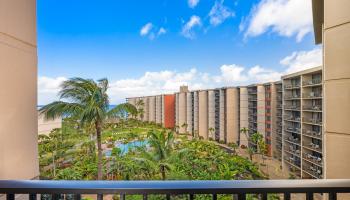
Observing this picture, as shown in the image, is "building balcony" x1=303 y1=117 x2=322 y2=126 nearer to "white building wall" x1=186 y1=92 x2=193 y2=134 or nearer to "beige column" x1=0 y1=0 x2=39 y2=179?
"beige column" x1=0 y1=0 x2=39 y2=179

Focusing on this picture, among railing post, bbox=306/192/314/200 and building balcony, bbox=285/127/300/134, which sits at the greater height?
railing post, bbox=306/192/314/200

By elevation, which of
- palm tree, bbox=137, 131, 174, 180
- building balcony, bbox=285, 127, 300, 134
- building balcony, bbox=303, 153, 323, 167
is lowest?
building balcony, bbox=303, 153, 323, 167

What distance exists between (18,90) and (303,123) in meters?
17.1

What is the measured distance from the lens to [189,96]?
2988 centimetres

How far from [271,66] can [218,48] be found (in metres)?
6.86

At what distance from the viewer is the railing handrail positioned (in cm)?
82

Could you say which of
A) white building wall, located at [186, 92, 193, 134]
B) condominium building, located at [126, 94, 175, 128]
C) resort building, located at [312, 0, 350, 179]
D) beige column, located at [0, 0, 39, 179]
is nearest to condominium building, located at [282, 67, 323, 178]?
white building wall, located at [186, 92, 193, 134]

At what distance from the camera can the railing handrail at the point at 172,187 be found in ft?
2.69

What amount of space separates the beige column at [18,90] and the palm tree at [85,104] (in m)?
5.62

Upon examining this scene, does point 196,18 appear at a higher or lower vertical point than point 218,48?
higher

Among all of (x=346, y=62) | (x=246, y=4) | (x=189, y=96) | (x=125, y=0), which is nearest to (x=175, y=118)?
(x=189, y=96)

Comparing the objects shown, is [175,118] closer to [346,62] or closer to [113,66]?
[113,66]

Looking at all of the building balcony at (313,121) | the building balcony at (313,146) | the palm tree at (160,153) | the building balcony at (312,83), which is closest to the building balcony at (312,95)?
the building balcony at (312,83)

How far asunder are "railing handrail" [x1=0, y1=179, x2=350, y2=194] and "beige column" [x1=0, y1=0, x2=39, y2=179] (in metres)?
0.33
